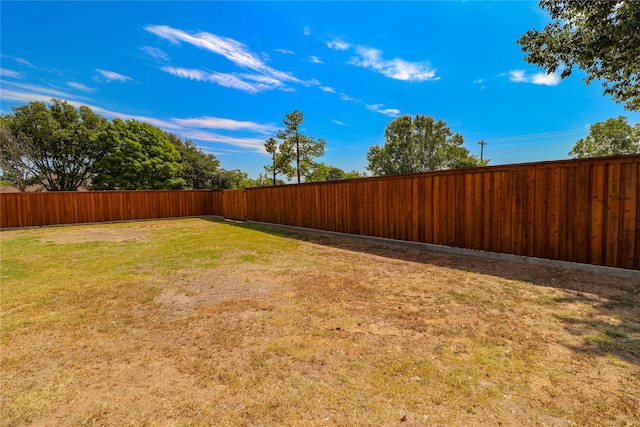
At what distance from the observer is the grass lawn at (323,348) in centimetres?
157

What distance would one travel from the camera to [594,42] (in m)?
5.36

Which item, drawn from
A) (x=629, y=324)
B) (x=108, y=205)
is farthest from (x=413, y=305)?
(x=108, y=205)

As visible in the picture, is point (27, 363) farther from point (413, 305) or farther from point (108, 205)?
point (108, 205)

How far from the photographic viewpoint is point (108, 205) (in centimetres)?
1403

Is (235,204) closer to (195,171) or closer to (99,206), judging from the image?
(99,206)

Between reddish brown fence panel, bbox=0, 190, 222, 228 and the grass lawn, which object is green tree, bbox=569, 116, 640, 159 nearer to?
the grass lawn

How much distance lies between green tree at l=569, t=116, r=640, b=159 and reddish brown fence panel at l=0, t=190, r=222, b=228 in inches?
1189

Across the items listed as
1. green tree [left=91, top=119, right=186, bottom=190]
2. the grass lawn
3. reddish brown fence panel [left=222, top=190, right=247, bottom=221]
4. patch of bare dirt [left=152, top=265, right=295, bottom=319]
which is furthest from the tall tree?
patch of bare dirt [left=152, top=265, right=295, bottom=319]

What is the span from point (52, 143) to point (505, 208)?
29.8 metres

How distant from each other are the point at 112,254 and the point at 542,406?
7.96 meters

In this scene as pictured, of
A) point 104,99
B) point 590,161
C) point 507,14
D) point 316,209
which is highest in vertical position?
point 104,99

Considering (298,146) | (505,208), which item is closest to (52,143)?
(298,146)

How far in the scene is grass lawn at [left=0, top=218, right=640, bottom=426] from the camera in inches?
61.7

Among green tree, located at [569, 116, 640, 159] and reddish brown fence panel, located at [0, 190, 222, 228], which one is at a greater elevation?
green tree, located at [569, 116, 640, 159]
